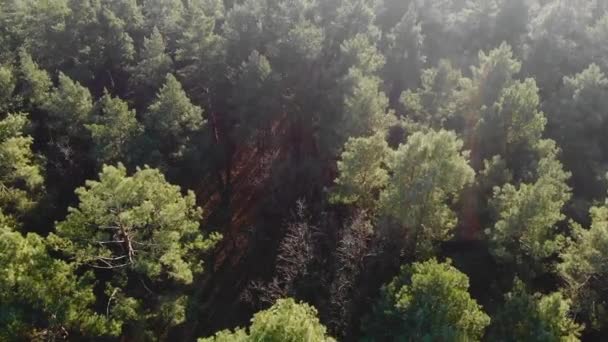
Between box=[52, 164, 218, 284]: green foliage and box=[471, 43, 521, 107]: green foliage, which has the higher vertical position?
box=[471, 43, 521, 107]: green foliage

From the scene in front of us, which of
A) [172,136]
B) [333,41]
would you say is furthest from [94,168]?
[333,41]

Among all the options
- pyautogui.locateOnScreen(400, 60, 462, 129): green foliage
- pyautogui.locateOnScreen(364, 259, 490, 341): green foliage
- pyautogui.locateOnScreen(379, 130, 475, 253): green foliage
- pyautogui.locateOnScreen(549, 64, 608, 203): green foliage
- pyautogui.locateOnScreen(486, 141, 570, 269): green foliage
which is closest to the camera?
pyautogui.locateOnScreen(364, 259, 490, 341): green foliage

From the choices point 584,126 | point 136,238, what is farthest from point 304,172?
point 584,126

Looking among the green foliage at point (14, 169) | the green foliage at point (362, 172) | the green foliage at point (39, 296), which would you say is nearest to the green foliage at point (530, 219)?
the green foliage at point (362, 172)

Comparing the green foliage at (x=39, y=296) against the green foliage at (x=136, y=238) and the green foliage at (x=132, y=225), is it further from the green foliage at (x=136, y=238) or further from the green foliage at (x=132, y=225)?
the green foliage at (x=132, y=225)

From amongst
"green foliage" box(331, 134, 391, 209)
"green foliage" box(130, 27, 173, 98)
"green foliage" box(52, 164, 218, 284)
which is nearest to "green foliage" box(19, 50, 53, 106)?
"green foliage" box(130, 27, 173, 98)

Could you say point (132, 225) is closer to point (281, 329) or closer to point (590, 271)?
point (281, 329)

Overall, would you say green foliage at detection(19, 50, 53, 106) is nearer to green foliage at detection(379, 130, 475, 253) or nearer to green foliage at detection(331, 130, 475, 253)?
green foliage at detection(331, 130, 475, 253)
